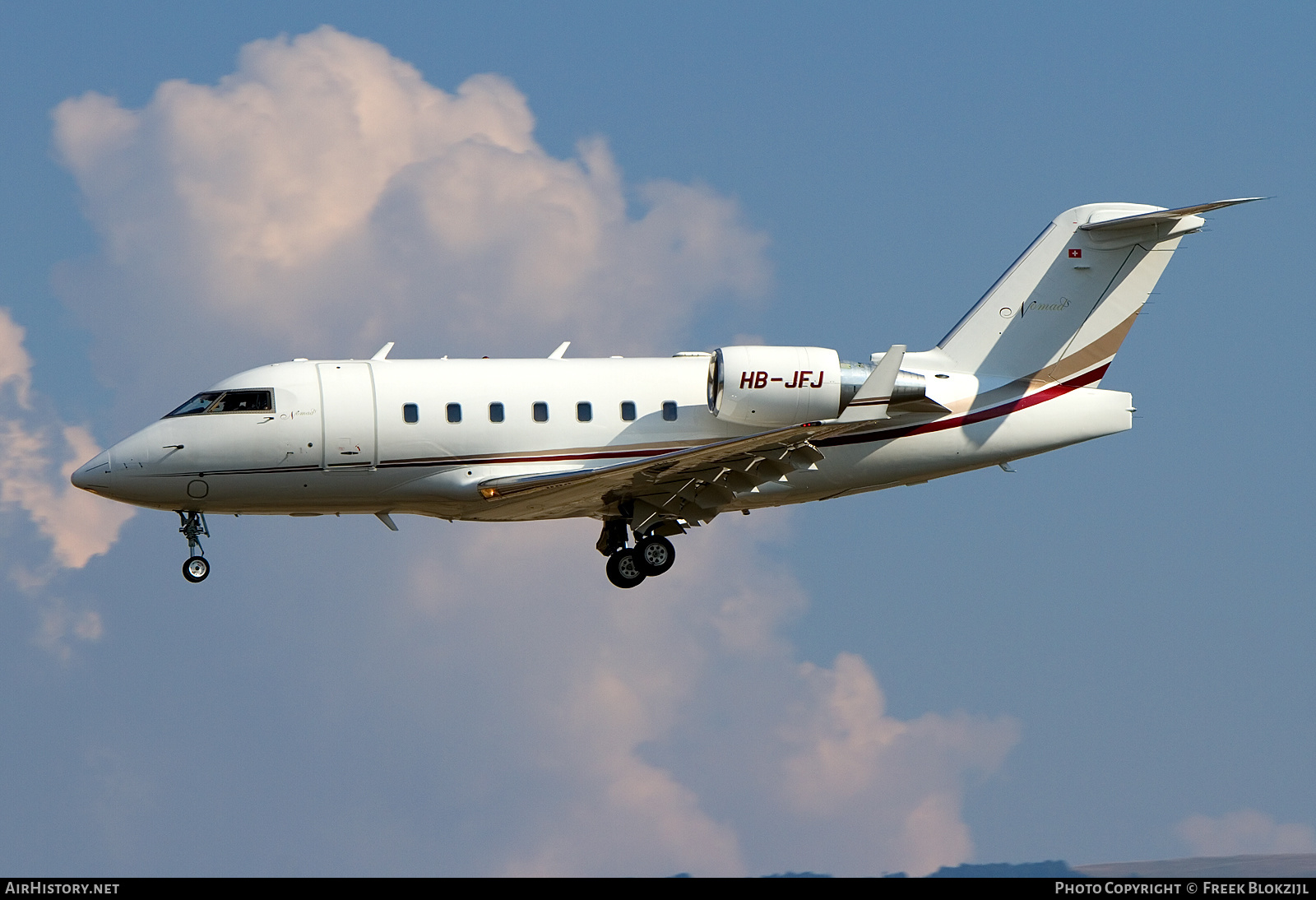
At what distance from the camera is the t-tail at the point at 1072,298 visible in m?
33.3

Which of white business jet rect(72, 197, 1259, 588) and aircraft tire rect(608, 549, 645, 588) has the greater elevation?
white business jet rect(72, 197, 1259, 588)

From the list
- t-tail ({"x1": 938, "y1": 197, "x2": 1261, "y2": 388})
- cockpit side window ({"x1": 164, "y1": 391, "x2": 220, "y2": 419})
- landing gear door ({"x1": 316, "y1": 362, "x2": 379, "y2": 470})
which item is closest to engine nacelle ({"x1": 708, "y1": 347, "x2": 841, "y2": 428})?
t-tail ({"x1": 938, "y1": 197, "x2": 1261, "y2": 388})

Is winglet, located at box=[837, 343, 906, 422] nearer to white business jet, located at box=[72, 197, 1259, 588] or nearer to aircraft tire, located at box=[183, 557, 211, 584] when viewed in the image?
white business jet, located at box=[72, 197, 1259, 588]

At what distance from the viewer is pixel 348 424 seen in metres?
30.4

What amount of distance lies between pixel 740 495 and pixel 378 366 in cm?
678

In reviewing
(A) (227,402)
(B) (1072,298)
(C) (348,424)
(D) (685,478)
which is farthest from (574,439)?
(B) (1072,298)

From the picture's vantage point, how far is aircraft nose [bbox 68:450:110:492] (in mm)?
30453

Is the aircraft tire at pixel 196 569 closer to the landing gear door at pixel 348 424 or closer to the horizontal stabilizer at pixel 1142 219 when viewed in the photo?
the landing gear door at pixel 348 424

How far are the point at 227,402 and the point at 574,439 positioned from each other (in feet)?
19.6

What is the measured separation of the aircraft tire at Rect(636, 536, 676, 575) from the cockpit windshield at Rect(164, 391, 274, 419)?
23.0 ft

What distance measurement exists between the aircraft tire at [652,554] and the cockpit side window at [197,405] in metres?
7.91

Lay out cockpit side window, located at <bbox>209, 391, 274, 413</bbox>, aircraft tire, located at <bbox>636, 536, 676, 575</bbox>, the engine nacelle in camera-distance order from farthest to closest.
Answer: aircraft tire, located at <bbox>636, 536, 676, 575</bbox>, cockpit side window, located at <bbox>209, 391, 274, 413</bbox>, the engine nacelle

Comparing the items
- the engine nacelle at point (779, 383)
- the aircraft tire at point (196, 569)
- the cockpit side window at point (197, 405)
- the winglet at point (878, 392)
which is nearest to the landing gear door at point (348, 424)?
the cockpit side window at point (197, 405)
